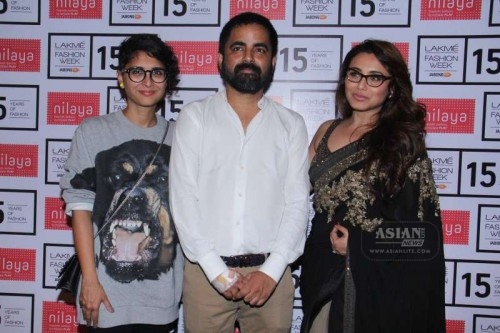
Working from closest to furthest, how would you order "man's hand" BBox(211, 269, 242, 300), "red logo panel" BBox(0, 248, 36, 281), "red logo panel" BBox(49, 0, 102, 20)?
"man's hand" BBox(211, 269, 242, 300) → "red logo panel" BBox(49, 0, 102, 20) → "red logo panel" BBox(0, 248, 36, 281)

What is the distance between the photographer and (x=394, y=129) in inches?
79.1

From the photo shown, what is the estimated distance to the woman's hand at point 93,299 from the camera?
74.3 inches

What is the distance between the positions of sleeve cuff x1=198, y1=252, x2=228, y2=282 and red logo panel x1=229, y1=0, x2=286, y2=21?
1.45 m

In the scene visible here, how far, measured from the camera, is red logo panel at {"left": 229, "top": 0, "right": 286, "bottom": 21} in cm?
266

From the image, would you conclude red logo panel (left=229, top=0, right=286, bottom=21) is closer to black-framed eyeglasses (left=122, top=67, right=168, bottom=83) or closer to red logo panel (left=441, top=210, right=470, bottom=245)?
black-framed eyeglasses (left=122, top=67, right=168, bottom=83)

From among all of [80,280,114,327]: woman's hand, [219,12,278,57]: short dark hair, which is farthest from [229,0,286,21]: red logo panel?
[80,280,114,327]: woman's hand

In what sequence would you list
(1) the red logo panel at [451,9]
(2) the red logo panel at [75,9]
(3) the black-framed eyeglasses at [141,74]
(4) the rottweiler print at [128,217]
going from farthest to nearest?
(2) the red logo panel at [75,9] → (1) the red logo panel at [451,9] → (3) the black-framed eyeglasses at [141,74] → (4) the rottweiler print at [128,217]

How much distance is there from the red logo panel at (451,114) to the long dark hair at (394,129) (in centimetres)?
59

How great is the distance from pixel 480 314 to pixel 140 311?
6.25 ft

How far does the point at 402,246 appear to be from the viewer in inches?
77.7

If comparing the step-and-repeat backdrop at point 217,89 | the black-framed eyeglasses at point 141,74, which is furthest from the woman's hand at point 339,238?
the black-framed eyeglasses at point 141,74

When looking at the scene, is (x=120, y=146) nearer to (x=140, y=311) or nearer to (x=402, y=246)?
(x=140, y=311)

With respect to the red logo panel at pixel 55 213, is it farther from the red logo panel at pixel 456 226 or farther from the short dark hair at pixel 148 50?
the red logo panel at pixel 456 226

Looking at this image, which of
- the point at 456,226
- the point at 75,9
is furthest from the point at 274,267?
the point at 75,9
